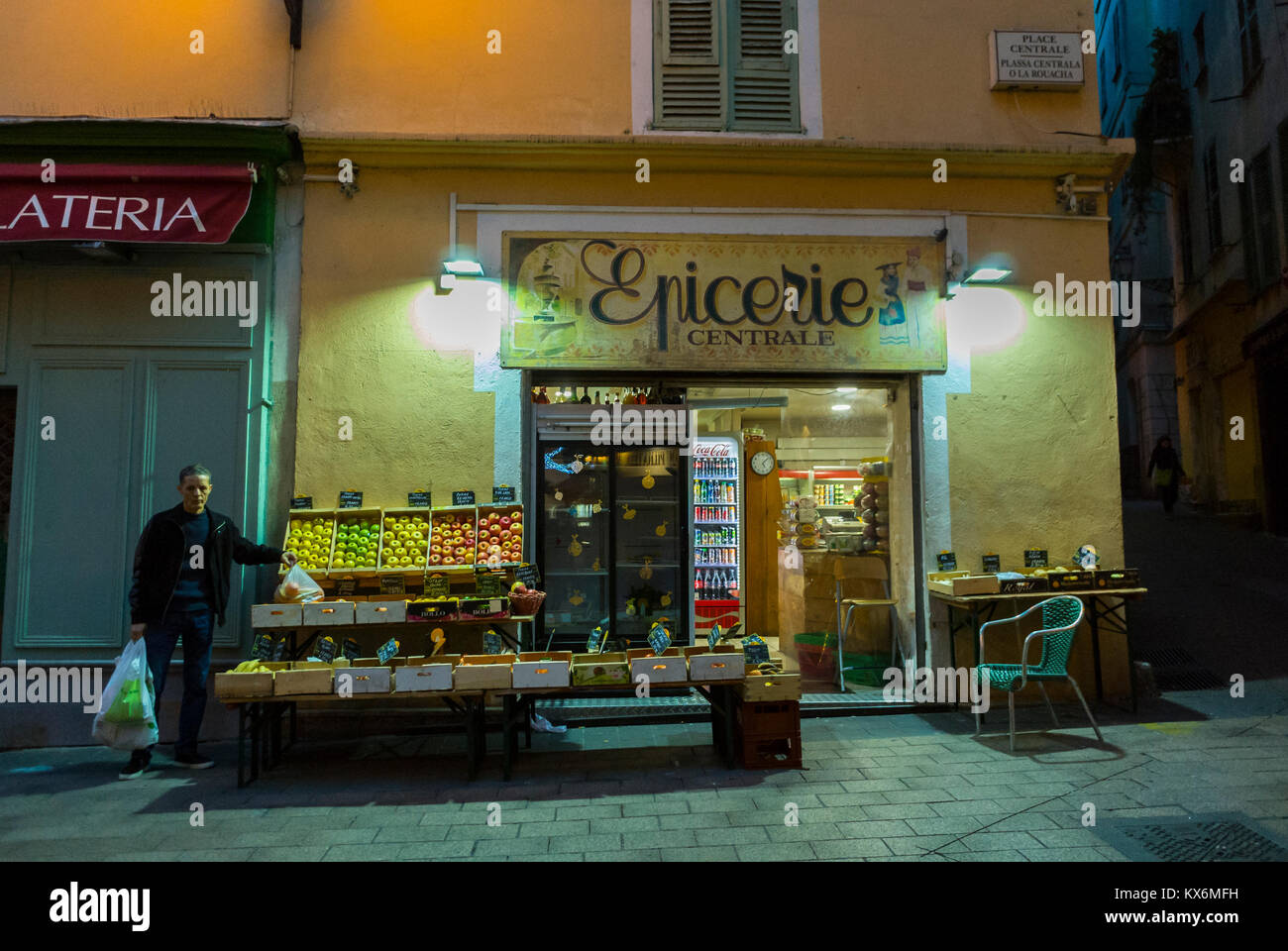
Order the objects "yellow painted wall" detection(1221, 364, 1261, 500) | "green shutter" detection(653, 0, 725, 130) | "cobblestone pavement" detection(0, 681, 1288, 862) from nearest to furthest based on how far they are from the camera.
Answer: "cobblestone pavement" detection(0, 681, 1288, 862), "green shutter" detection(653, 0, 725, 130), "yellow painted wall" detection(1221, 364, 1261, 500)

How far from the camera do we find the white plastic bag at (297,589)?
571 centimetres

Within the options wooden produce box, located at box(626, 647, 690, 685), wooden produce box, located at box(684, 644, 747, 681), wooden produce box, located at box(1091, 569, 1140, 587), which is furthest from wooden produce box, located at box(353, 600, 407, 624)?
wooden produce box, located at box(1091, 569, 1140, 587)

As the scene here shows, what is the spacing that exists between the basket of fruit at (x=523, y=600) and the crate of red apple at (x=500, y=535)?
28cm

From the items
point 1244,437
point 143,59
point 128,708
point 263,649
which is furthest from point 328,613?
point 1244,437

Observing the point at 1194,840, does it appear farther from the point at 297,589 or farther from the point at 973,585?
the point at 297,589

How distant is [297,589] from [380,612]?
657 mm

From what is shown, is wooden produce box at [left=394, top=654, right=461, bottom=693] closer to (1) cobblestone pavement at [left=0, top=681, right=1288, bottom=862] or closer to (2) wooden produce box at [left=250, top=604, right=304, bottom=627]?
(1) cobblestone pavement at [left=0, top=681, right=1288, bottom=862]

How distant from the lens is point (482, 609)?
19.1 feet

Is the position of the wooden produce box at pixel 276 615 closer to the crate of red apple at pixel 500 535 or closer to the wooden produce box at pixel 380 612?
the wooden produce box at pixel 380 612

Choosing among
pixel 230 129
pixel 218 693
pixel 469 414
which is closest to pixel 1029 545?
pixel 469 414

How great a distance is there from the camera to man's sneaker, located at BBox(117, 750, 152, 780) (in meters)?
5.41

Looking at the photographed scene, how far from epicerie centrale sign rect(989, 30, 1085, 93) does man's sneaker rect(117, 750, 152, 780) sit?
9.42 m

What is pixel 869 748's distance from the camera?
5.77 meters

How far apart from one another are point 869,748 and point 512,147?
6.04m
